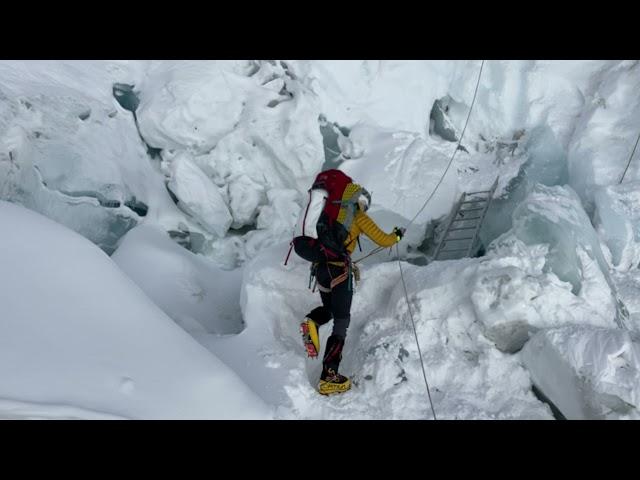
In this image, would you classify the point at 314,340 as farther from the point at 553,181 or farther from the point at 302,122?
the point at 553,181

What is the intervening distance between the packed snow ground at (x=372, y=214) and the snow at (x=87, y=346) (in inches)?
0.6

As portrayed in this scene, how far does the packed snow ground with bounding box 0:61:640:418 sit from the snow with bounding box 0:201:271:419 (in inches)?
0.6

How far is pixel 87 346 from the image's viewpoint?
204cm

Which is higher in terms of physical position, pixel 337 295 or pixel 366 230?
pixel 366 230

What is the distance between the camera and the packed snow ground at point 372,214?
248cm

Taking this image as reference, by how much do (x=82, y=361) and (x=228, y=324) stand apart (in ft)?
7.48

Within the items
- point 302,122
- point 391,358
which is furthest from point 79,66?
point 391,358

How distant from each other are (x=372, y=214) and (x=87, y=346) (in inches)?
146

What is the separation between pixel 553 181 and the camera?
4879 mm

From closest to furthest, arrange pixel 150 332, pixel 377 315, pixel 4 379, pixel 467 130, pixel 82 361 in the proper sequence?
pixel 4 379 → pixel 82 361 → pixel 150 332 → pixel 377 315 → pixel 467 130

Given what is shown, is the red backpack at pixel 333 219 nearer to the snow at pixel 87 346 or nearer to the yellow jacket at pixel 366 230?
the yellow jacket at pixel 366 230

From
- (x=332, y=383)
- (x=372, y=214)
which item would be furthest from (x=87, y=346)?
(x=372, y=214)

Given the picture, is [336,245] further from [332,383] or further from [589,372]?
[589,372]

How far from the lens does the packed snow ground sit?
248 cm
